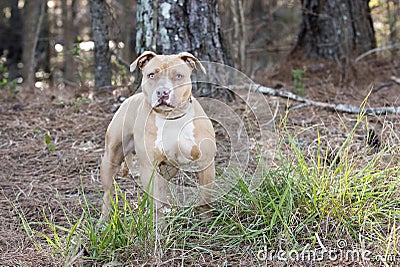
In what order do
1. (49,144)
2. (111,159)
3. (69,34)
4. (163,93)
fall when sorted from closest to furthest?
1. (163,93)
2. (111,159)
3. (49,144)
4. (69,34)

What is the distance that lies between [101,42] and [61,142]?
1.57m

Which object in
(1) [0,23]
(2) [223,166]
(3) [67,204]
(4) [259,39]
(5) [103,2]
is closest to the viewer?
(3) [67,204]

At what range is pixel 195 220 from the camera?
291 cm

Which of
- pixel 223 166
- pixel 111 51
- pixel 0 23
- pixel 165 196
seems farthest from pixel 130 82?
pixel 0 23

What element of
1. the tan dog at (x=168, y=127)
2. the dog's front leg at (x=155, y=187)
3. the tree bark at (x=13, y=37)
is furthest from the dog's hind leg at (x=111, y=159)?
the tree bark at (x=13, y=37)

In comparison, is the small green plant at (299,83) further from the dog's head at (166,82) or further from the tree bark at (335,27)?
the dog's head at (166,82)

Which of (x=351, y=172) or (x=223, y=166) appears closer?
(x=351, y=172)

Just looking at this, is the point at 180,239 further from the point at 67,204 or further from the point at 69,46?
the point at 69,46

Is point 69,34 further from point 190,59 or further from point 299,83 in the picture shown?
point 190,59

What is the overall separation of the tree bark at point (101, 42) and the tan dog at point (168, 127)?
2.93 m

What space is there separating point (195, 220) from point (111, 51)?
11.3 feet

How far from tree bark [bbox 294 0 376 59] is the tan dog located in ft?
11.1

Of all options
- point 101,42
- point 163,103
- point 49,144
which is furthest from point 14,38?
point 163,103

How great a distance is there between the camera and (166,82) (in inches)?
109
